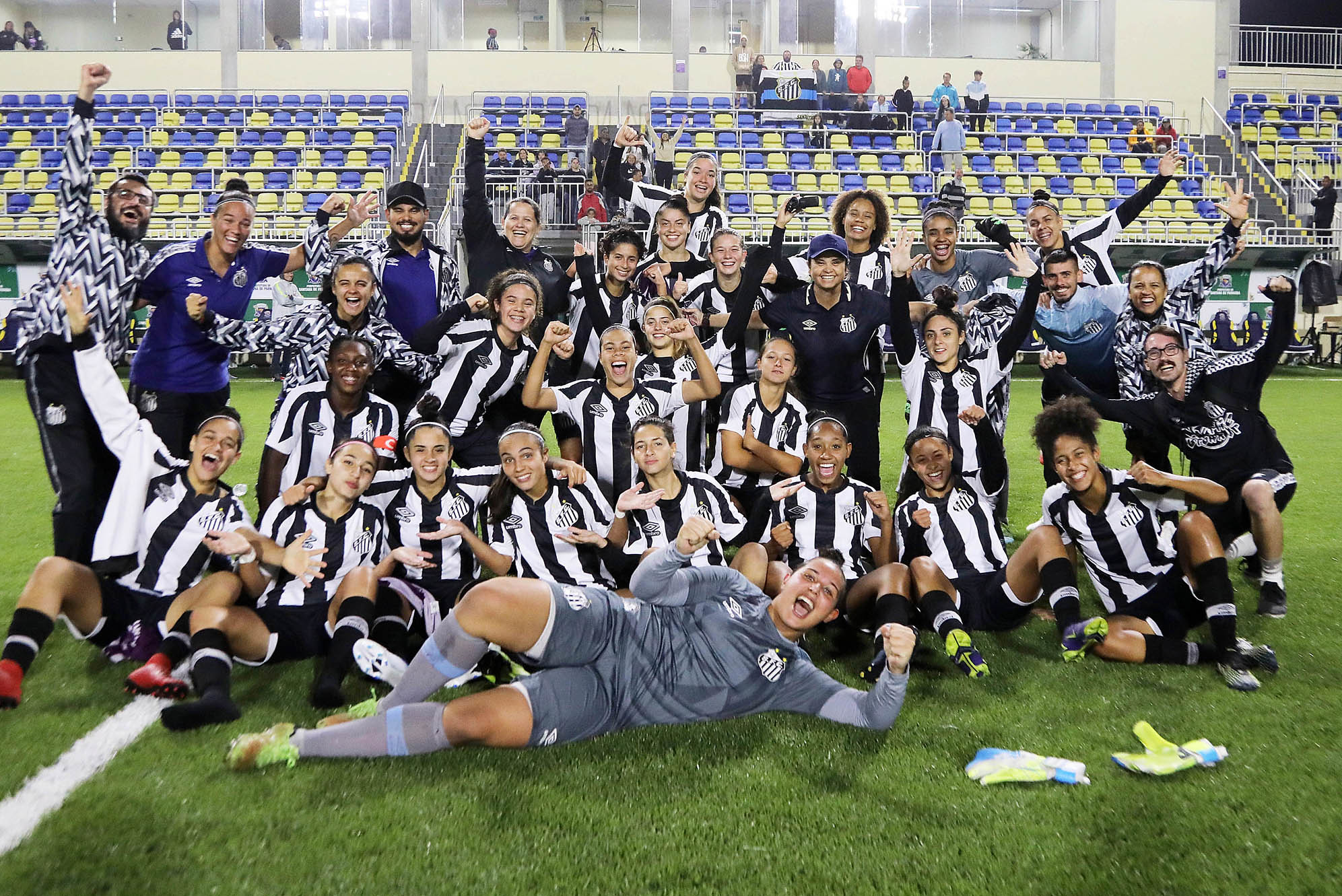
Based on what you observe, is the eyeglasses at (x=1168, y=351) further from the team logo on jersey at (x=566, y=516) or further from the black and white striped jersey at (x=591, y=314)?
the team logo on jersey at (x=566, y=516)

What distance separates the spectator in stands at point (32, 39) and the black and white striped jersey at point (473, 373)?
69.5 feet

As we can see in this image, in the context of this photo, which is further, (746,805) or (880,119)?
(880,119)

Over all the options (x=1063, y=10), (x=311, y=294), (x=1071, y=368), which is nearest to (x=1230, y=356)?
(x=1071, y=368)

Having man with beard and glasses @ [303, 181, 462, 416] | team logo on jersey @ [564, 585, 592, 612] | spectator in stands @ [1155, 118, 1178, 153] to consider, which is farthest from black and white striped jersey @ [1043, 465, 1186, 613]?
spectator in stands @ [1155, 118, 1178, 153]

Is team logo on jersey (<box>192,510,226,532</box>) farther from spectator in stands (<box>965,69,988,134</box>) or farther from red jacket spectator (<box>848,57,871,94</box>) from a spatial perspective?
red jacket spectator (<box>848,57,871,94</box>)

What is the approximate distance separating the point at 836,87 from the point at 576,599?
1907cm

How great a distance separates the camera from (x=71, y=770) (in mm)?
2822

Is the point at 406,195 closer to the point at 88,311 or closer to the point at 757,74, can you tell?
the point at 88,311

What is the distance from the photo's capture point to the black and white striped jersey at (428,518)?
3979 millimetres

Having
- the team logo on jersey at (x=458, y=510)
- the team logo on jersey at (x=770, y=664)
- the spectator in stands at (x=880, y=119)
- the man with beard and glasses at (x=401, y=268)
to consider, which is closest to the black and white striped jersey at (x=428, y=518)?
the team logo on jersey at (x=458, y=510)

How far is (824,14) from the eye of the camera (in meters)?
21.2

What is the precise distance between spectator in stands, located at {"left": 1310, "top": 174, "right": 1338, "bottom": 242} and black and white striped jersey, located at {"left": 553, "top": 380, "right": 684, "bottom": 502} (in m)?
15.4

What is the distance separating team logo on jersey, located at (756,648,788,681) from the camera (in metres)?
3.08

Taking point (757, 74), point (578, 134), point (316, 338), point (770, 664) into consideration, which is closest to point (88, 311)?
point (316, 338)
